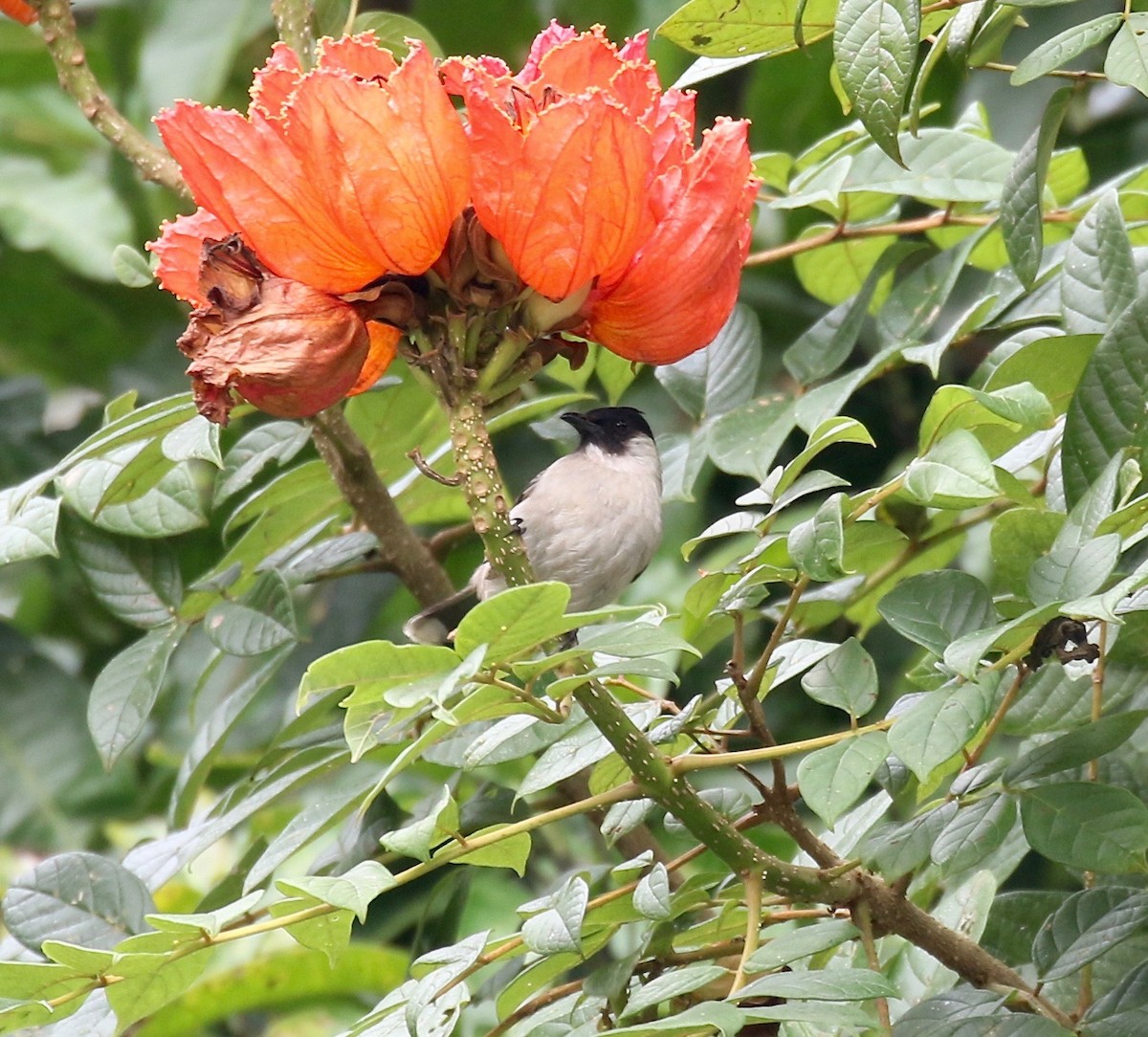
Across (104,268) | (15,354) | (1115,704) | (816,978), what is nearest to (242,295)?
(816,978)

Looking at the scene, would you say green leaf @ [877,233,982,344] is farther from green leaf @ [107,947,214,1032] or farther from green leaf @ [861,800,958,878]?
green leaf @ [107,947,214,1032]

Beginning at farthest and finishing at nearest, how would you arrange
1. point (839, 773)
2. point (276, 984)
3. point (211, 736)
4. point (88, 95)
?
point (276, 984) < point (211, 736) < point (88, 95) < point (839, 773)

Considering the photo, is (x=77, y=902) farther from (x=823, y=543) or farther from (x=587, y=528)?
(x=587, y=528)

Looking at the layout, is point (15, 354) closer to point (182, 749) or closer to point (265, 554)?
point (182, 749)

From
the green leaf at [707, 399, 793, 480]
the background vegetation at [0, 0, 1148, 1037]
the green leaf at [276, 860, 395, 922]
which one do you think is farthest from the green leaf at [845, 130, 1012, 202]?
the green leaf at [276, 860, 395, 922]

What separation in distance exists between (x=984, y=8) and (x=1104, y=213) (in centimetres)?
30

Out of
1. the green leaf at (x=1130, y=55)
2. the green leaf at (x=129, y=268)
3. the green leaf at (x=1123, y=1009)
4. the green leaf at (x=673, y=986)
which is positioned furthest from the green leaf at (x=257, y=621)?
the green leaf at (x=1130, y=55)

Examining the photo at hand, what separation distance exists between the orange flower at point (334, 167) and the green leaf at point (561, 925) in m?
0.52

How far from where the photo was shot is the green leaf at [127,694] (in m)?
1.78

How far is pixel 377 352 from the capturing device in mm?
1345

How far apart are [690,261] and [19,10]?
0.93m

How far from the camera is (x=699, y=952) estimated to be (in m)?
1.38

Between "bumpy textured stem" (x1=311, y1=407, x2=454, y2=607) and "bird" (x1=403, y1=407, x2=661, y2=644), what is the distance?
1.21ft

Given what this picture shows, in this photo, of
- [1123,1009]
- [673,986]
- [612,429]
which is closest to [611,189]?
[673,986]
